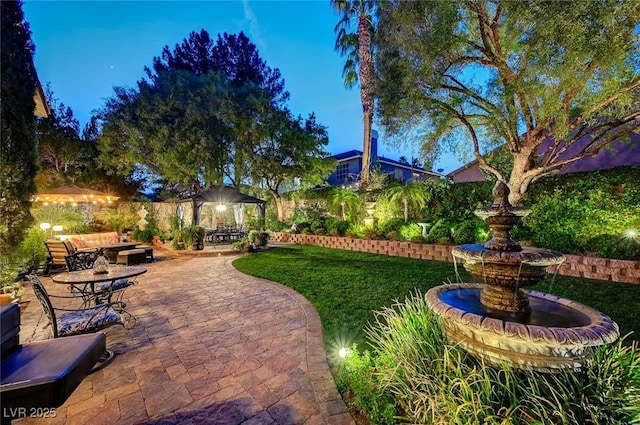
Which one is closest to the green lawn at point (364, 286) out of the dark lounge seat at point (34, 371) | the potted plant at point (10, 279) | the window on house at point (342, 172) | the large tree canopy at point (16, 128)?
the dark lounge seat at point (34, 371)

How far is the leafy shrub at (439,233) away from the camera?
28.6 feet

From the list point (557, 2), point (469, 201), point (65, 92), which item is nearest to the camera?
point (557, 2)

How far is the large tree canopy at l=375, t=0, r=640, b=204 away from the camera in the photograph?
584 centimetres

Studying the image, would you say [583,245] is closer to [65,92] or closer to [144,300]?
[144,300]

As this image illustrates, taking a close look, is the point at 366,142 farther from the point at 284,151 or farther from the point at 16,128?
the point at 16,128

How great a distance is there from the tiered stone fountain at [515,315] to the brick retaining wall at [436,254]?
4.76 metres

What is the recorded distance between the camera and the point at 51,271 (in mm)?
7477

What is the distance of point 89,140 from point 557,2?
80.7ft

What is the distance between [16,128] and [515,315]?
7.93 m

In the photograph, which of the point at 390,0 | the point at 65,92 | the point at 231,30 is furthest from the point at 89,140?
the point at 65,92

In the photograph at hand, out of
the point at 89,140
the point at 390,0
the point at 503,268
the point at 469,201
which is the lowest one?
the point at 503,268

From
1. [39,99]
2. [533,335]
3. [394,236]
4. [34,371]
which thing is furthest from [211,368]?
[394,236]

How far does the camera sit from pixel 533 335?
1808mm

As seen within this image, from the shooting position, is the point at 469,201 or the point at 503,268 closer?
the point at 503,268
